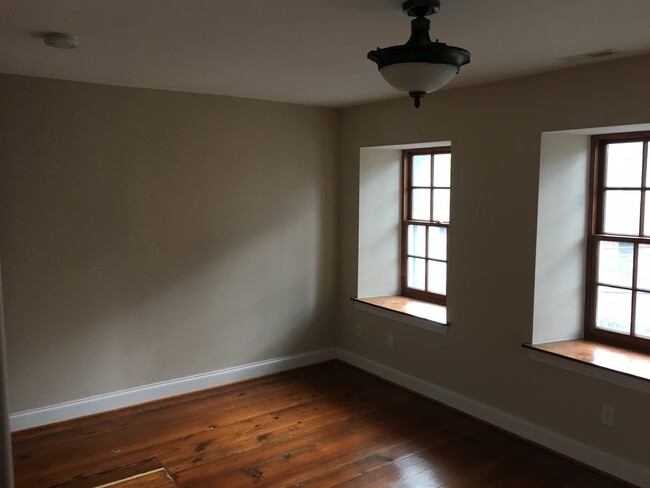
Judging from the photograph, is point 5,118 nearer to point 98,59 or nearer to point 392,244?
point 98,59

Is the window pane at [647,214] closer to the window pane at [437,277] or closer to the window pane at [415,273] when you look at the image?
the window pane at [437,277]

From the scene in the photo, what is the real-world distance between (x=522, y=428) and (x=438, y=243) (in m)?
1.61

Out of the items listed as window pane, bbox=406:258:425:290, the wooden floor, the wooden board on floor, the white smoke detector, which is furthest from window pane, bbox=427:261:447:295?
the white smoke detector

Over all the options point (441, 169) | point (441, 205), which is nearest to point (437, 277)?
point (441, 205)

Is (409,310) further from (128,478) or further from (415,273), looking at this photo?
(128,478)

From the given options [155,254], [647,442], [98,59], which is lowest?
[647,442]

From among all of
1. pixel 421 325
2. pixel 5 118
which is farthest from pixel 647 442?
pixel 5 118

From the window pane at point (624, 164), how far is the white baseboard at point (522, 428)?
5.28ft

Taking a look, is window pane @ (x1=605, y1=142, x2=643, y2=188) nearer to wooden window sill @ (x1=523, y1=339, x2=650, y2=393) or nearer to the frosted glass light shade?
wooden window sill @ (x1=523, y1=339, x2=650, y2=393)

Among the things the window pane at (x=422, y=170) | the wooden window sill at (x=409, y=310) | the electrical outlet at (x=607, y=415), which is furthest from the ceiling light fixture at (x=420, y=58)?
the window pane at (x=422, y=170)

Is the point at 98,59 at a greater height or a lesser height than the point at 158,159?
greater

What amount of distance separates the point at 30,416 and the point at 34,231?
4.17 feet

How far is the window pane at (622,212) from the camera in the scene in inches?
132

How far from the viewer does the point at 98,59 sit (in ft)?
10.3
